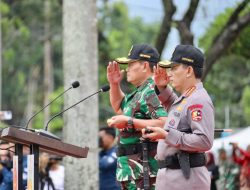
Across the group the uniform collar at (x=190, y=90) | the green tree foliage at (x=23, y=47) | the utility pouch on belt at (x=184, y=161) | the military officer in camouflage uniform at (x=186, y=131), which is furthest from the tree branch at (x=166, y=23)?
the green tree foliage at (x=23, y=47)

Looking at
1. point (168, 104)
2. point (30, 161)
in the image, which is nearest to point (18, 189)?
point (30, 161)

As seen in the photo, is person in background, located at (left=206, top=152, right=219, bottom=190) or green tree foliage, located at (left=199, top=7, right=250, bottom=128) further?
green tree foliage, located at (left=199, top=7, right=250, bottom=128)

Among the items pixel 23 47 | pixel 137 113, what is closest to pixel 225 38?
pixel 137 113

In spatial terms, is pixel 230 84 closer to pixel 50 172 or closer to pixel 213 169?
pixel 213 169

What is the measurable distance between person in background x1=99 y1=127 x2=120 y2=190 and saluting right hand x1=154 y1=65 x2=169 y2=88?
175 inches

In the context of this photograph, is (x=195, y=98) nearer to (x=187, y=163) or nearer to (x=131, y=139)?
(x=187, y=163)

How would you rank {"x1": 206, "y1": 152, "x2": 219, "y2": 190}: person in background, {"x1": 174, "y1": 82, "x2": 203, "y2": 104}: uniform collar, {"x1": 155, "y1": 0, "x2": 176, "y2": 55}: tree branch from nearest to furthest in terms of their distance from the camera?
{"x1": 174, "y1": 82, "x2": 203, "y2": 104}: uniform collar < {"x1": 155, "y1": 0, "x2": 176, "y2": 55}: tree branch < {"x1": 206, "y1": 152, "x2": 219, "y2": 190}: person in background

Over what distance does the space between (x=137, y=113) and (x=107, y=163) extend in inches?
171

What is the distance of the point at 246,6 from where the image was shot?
13789mm

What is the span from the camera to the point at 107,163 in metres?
10.5

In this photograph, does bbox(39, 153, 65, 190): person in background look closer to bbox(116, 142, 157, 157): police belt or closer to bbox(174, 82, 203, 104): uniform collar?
bbox(116, 142, 157, 157): police belt

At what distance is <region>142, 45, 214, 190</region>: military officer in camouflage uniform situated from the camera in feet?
17.0

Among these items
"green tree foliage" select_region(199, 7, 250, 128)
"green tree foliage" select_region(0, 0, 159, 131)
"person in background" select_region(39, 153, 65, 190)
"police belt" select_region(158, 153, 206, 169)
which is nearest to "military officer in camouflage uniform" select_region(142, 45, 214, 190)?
"police belt" select_region(158, 153, 206, 169)

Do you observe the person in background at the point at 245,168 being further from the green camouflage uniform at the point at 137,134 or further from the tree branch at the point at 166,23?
the green camouflage uniform at the point at 137,134
